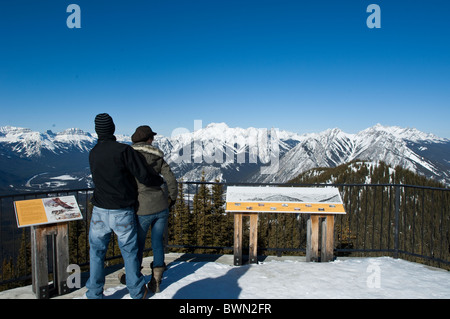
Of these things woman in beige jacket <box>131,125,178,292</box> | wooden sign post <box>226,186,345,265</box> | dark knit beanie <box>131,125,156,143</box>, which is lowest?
wooden sign post <box>226,186,345,265</box>

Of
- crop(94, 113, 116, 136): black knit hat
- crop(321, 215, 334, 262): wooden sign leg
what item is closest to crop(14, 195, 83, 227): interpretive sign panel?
crop(94, 113, 116, 136): black knit hat

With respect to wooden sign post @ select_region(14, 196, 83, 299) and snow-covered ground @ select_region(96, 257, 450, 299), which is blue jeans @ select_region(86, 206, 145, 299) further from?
wooden sign post @ select_region(14, 196, 83, 299)

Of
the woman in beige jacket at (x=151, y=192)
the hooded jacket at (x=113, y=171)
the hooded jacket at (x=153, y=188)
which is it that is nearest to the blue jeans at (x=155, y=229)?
the woman in beige jacket at (x=151, y=192)

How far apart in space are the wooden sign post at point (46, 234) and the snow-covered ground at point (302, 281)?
89 cm

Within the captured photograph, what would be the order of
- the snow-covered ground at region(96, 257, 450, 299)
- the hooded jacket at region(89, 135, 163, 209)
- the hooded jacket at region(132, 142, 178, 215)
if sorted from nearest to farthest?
the hooded jacket at region(89, 135, 163, 209)
the hooded jacket at region(132, 142, 178, 215)
the snow-covered ground at region(96, 257, 450, 299)

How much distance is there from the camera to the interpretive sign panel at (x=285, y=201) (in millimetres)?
6078

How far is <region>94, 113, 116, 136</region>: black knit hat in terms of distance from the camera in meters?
3.85

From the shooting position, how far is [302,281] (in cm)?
532

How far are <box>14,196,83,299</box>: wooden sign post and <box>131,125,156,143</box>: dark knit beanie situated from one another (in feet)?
5.50

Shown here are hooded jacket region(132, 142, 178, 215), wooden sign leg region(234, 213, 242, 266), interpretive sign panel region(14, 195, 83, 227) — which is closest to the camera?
hooded jacket region(132, 142, 178, 215)

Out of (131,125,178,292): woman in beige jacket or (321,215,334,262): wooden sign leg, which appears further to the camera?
(321,215,334,262): wooden sign leg

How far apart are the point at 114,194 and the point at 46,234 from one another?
5.94 ft

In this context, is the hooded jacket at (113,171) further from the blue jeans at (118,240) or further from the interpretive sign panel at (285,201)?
the interpretive sign panel at (285,201)

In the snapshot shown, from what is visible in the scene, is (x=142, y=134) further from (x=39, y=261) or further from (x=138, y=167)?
(x=39, y=261)
